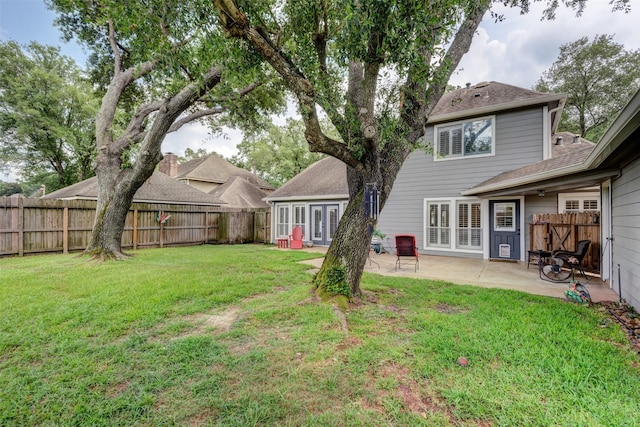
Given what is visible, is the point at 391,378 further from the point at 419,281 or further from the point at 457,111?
the point at 457,111

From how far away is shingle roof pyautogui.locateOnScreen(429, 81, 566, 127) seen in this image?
816 cm

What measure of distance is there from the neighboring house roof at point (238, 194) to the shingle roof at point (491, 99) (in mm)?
14008

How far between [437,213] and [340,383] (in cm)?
888

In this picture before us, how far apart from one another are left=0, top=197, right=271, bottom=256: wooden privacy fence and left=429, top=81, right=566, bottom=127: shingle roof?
32.3 feet

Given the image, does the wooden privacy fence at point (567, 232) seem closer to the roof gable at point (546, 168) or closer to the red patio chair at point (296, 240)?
the roof gable at point (546, 168)

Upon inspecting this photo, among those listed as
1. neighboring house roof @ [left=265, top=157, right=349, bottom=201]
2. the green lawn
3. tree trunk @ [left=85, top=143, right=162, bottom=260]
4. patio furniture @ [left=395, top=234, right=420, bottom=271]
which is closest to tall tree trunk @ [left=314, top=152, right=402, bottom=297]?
the green lawn

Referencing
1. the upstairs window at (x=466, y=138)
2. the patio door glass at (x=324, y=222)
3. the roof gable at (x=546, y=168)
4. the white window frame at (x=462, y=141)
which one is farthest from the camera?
the patio door glass at (x=324, y=222)

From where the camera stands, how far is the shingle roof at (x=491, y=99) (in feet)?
26.8

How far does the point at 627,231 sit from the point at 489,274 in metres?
2.76

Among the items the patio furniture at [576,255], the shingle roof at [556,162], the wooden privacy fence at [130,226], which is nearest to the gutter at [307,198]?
the wooden privacy fence at [130,226]

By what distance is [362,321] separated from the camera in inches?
145

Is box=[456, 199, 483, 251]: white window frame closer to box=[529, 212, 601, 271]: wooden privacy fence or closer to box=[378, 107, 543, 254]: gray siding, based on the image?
box=[378, 107, 543, 254]: gray siding

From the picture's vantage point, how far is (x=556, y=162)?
6.05 meters

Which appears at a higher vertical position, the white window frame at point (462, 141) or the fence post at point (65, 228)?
the white window frame at point (462, 141)
